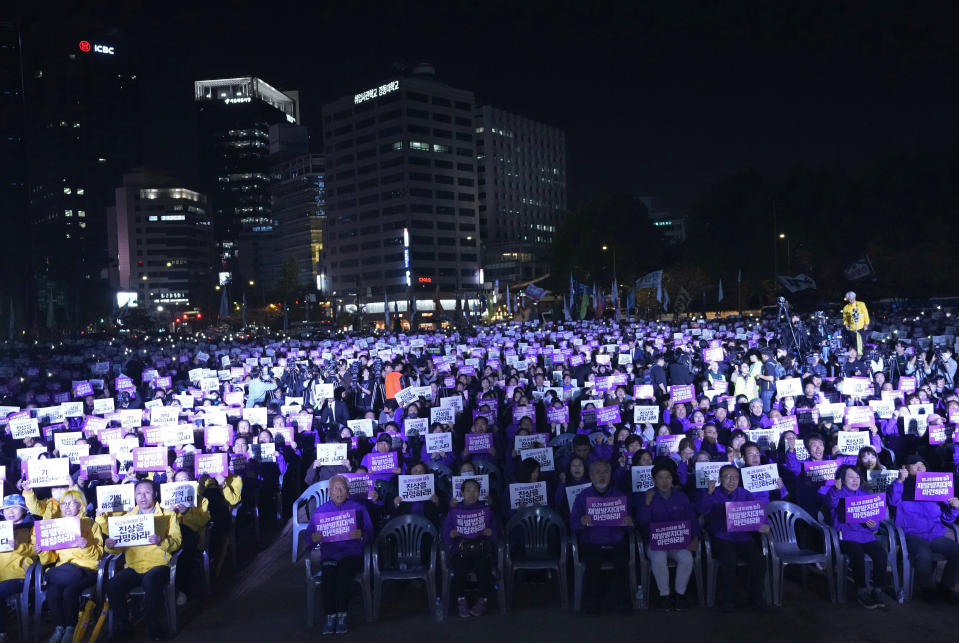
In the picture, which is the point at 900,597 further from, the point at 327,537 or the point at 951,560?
the point at 327,537

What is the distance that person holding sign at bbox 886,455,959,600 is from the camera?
268 inches

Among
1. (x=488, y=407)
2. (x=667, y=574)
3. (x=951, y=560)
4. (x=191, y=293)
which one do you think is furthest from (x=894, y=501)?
(x=191, y=293)

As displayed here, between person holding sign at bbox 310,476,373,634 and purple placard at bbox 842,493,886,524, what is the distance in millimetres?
4436

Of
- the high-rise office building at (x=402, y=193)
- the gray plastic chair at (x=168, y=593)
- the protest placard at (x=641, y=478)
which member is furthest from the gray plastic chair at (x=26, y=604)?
the high-rise office building at (x=402, y=193)

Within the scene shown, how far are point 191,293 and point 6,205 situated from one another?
309 ft

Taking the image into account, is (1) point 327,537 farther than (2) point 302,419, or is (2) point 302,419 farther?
(2) point 302,419

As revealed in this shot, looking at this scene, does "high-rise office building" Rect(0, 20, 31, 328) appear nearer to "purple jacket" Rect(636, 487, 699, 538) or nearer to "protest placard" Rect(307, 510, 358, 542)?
"protest placard" Rect(307, 510, 358, 542)

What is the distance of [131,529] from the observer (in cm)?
700

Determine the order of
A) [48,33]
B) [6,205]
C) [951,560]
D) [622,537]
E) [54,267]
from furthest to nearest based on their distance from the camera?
[54,267] → [6,205] → [48,33] → [622,537] → [951,560]

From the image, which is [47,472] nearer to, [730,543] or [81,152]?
[730,543]

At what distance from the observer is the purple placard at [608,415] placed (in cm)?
1213

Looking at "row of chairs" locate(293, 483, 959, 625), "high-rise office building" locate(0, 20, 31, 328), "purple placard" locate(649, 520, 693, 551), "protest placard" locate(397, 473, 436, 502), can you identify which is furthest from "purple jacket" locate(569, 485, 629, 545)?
"high-rise office building" locate(0, 20, 31, 328)

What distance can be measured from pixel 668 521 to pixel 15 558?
5.96 metres

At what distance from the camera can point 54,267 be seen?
108625mm
